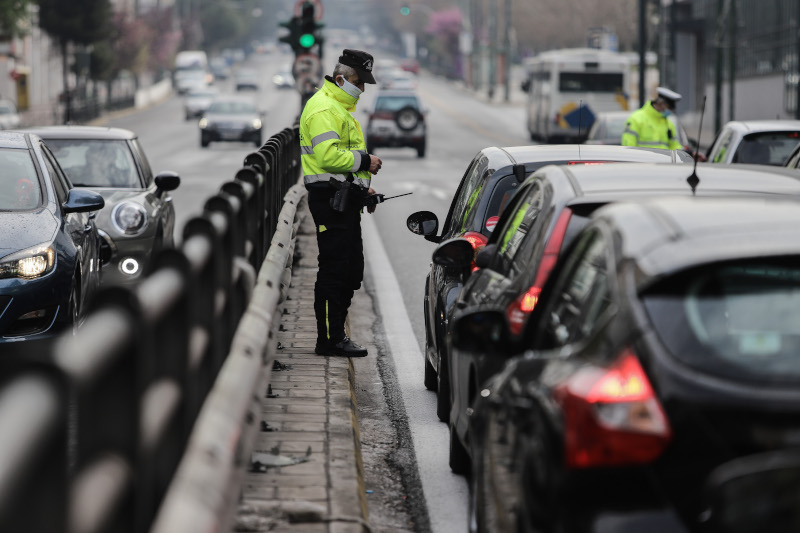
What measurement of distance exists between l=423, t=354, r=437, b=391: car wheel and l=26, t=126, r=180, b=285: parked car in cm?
348

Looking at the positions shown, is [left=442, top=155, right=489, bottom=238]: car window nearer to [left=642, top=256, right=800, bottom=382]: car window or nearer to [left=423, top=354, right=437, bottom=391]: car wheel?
[left=423, top=354, right=437, bottom=391]: car wheel

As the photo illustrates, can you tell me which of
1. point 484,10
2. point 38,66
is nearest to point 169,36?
point 38,66

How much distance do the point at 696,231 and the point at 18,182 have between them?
6.62m

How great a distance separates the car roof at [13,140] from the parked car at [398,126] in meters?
31.6

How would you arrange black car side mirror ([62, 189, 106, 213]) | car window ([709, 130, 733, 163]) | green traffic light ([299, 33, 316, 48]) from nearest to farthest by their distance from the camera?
black car side mirror ([62, 189, 106, 213]) < car window ([709, 130, 733, 163]) < green traffic light ([299, 33, 316, 48])

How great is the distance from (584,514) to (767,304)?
740 millimetres

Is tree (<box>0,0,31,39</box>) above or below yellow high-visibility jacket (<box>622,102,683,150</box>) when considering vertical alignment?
above

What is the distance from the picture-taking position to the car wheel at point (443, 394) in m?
7.22

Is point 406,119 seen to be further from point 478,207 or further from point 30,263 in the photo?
point 478,207

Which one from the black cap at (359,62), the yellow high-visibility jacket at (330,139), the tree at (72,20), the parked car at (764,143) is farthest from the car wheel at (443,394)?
the tree at (72,20)

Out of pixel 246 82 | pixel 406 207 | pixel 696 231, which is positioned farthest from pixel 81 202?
pixel 246 82

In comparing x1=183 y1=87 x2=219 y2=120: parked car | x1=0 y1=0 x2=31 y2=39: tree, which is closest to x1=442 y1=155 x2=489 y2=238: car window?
x1=0 y1=0 x2=31 y2=39: tree

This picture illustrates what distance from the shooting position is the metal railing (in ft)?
7.70

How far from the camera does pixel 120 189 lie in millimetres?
12375
